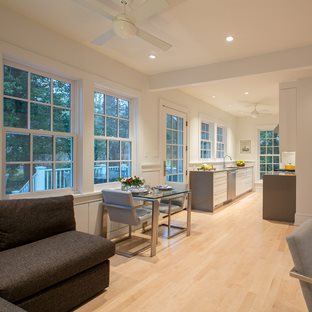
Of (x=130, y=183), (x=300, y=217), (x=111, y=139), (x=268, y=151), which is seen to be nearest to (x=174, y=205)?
(x=130, y=183)

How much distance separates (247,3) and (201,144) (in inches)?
175

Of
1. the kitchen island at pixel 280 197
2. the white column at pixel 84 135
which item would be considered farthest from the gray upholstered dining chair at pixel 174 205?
the kitchen island at pixel 280 197

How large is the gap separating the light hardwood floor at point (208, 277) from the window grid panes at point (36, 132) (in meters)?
1.31

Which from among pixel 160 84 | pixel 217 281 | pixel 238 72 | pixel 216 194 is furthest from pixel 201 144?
pixel 217 281

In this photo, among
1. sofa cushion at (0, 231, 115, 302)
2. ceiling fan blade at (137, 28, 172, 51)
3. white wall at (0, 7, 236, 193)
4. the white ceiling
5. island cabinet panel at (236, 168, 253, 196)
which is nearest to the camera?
sofa cushion at (0, 231, 115, 302)

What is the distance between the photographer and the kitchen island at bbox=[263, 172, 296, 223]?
15.6ft

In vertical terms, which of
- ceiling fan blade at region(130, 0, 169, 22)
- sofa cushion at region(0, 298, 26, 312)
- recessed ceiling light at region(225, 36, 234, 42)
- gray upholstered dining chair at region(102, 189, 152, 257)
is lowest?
sofa cushion at region(0, 298, 26, 312)

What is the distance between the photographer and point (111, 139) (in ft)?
12.9

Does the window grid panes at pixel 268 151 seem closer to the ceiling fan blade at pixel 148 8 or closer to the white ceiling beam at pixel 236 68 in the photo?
the white ceiling beam at pixel 236 68

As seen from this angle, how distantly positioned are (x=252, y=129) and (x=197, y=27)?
673 centimetres

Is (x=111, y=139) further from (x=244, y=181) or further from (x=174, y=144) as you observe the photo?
(x=244, y=181)

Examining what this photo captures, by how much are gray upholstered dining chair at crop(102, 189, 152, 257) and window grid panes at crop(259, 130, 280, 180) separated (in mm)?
6545

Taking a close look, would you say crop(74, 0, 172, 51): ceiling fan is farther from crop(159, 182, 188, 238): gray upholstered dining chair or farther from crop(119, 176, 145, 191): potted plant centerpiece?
crop(159, 182, 188, 238): gray upholstered dining chair

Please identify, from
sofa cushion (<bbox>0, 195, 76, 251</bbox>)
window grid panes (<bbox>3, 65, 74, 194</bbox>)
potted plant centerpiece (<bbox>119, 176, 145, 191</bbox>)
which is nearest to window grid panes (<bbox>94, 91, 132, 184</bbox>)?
potted plant centerpiece (<bbox>119, 176, 145, 191</bbox>)
